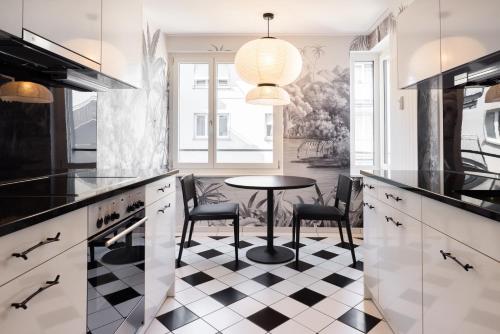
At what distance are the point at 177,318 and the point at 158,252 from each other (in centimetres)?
43

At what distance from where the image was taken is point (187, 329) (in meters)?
1.83

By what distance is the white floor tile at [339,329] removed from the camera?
5.88 feet

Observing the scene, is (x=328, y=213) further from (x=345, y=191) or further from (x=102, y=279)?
(x=102, y=279)

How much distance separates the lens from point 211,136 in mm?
3971

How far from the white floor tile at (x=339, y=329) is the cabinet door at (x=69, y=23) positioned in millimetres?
1924

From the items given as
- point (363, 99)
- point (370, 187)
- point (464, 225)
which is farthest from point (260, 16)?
point (464, 225)

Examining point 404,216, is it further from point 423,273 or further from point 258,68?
point 258,68

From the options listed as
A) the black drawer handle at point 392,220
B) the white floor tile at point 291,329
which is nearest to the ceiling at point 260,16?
the black drawer handle at point 392,220

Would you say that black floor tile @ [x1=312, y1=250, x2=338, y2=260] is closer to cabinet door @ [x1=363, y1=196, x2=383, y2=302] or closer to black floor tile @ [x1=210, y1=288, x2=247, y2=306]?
cabinet door @ [x1=363, y1=196, x2=383, y2=302]

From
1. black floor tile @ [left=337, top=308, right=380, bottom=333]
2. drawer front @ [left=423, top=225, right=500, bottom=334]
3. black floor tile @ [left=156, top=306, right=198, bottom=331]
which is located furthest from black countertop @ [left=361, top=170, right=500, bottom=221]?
black floor tile @ [left=156, top=306, right=198, bottom=331]

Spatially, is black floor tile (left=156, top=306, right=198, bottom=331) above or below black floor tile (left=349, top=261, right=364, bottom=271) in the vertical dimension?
below

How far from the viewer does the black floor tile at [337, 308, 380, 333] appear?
1.84m

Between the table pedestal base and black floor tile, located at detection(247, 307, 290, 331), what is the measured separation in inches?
32.7

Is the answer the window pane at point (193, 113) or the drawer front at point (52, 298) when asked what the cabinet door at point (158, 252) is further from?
the window pane at point (193, 113)
